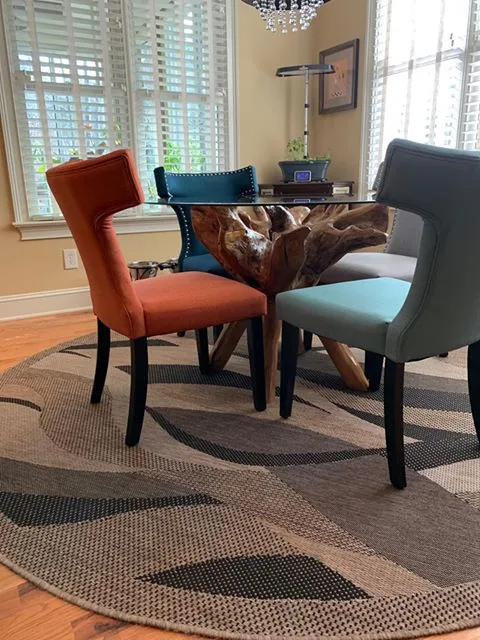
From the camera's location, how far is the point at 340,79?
3777 millimetres

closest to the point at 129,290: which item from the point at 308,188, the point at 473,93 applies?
the point at 308,188

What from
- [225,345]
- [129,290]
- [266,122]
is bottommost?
[225,345]

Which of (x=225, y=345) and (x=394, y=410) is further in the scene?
(x=225, y=345)

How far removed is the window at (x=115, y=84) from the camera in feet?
10.4

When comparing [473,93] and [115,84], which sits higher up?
[115,84]

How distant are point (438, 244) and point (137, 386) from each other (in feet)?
3.29

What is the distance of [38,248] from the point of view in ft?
11.1

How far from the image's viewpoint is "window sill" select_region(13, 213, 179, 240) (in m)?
3.30

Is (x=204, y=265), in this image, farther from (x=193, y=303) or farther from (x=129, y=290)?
(x=129, y=290)

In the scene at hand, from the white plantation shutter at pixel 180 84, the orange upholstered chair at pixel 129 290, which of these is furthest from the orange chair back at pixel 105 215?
the white plantation shutter at pixel 180 84

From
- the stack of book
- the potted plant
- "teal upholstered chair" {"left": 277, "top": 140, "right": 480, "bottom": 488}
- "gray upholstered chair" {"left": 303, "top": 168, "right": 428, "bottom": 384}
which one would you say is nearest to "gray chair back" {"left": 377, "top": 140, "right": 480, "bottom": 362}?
"teal upholstered chair" {"left": 277, "top": 140, "right": 480, "bottom": 488}

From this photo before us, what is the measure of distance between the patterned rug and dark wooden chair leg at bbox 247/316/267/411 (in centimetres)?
7

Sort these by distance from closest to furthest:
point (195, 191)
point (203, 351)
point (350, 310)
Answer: point (350, 310), point (203, 351), point (195, 191)

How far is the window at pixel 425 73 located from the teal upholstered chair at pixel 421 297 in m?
1.89
